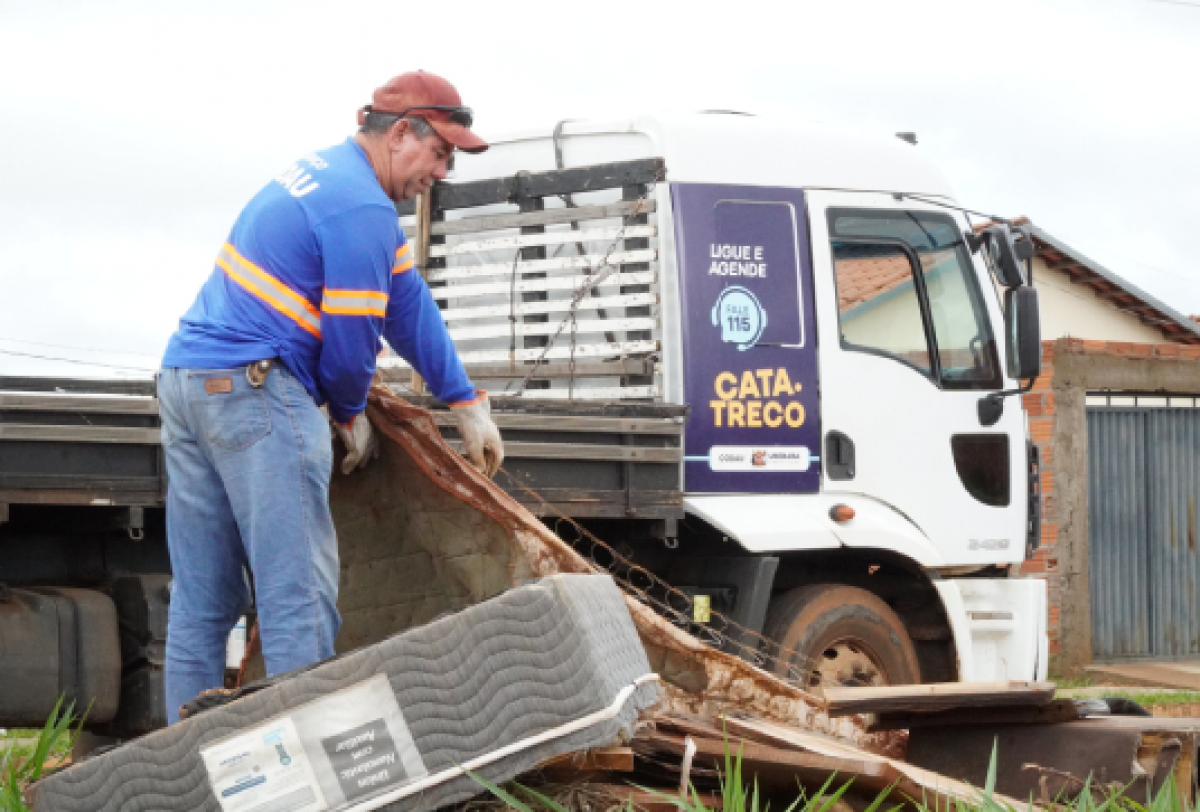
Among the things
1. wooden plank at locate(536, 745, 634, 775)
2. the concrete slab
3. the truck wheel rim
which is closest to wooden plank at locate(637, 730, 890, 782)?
wooden plank at locate(536, 745, 634, 775)

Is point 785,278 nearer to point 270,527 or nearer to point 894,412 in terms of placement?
point 894,412

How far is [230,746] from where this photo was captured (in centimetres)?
291

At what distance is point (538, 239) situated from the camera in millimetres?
6582

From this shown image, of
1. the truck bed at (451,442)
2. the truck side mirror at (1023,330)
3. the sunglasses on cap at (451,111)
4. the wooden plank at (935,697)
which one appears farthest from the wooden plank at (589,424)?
the wooden plank at (935,697)

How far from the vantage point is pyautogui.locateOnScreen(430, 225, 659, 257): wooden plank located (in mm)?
6316

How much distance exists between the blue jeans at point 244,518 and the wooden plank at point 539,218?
2.86 metres

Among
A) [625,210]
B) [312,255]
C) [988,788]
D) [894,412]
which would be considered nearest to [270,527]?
[312,255]

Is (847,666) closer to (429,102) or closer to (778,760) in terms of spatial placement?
(778,760)

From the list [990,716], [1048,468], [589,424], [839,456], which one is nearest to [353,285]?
[990,716]

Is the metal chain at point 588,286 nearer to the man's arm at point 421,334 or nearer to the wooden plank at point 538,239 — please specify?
the wooden plank at point 538,239

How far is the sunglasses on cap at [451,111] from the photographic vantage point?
381 cm

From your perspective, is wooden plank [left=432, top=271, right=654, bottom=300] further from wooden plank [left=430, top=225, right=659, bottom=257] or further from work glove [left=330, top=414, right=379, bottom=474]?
work glove [left=330, top=414, right=379, bottom=474]

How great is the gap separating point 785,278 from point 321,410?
3059 mm

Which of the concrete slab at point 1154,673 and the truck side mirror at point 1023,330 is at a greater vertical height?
the truck side mirror at point 1023,330
